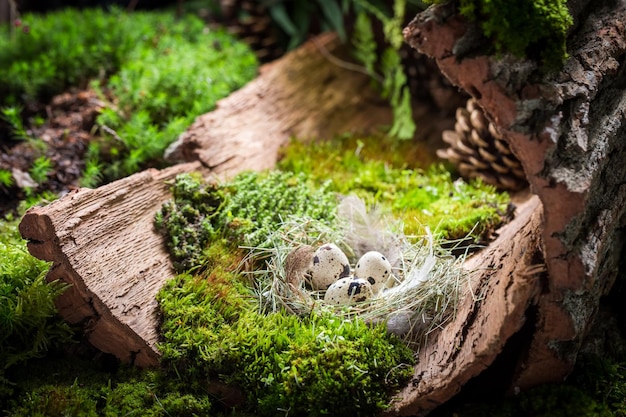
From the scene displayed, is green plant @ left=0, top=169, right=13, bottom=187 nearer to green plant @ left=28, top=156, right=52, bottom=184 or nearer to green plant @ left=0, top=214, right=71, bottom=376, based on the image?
green plant @ left=28, top=156, right=52, bottom=184

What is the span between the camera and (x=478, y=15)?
89.7 inches

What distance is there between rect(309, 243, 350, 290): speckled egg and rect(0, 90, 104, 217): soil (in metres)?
1.76

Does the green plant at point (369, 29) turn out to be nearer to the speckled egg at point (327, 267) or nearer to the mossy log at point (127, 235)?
the mossy log at point (127, 235)

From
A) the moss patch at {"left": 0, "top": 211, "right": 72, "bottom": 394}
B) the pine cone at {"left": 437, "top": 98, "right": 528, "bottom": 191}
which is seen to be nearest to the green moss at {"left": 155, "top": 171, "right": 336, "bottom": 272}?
the moss patch at {"left": 0, "top": 211, "right": 72, "bottom": 394}

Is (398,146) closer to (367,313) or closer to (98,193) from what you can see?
(367,313)

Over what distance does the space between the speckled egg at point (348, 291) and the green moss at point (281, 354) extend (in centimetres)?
13

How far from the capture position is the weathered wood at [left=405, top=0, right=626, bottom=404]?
223 cm

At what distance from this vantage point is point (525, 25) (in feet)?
7.40

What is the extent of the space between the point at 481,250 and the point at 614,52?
1199 mm

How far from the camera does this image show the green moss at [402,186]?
322 centimetres

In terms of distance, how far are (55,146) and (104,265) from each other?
165 cm

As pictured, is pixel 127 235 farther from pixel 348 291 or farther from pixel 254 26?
pixel 254 26

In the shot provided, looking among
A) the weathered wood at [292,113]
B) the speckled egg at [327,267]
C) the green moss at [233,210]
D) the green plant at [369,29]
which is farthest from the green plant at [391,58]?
the speckled egg at [327,267]

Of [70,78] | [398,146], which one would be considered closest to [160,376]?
[398,146]
